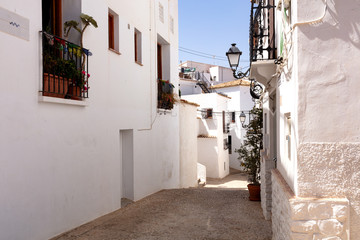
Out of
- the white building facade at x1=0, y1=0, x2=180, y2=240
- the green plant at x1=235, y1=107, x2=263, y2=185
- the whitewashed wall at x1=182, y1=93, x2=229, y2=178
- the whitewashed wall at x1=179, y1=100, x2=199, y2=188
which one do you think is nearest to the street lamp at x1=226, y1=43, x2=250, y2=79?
the green plant at x1=235, y1=107, x2=263, y2=185

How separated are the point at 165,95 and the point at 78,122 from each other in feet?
19.7

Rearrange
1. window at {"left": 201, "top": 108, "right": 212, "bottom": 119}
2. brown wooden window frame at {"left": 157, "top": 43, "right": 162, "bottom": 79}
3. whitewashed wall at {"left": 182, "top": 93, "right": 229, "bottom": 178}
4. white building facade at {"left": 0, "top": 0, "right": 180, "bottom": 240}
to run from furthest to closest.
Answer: window at {"left": 201, "top": 108, "right": 212, "bottom": 119}
whitewashed wall at {"left": 182, "top": 93, "right": 229, "bottom": 178}
brown wooden window frame at {"left": 157, "top": 43, "right": 162, "bottom": 79}
white building facade at {"left": 0, "top": 0, "right": 180, "bottom": 240}

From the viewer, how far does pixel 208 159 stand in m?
26.6

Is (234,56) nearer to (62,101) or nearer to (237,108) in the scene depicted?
(62,101)

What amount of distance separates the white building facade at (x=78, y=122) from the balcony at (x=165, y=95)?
46cm

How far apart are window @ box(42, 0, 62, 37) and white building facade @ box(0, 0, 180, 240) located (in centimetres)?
2

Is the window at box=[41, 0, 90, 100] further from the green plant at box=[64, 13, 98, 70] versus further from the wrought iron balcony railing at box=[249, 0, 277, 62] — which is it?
the wrought iron balcony railing at box=[249, 0, 277, 62]

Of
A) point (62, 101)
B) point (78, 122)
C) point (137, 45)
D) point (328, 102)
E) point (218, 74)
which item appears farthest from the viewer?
point (218, 74)

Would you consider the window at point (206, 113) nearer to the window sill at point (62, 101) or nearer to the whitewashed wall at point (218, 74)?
the whitewashed wall at point (218, 74)

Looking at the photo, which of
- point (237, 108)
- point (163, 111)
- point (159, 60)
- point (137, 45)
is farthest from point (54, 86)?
point (237, 108)

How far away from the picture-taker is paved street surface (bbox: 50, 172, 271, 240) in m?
6.22

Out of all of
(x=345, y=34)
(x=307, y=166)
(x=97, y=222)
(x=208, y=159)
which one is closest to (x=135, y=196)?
(x=97, y=222)

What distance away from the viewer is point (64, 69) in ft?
20.1

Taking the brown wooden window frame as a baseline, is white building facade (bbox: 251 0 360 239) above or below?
below
